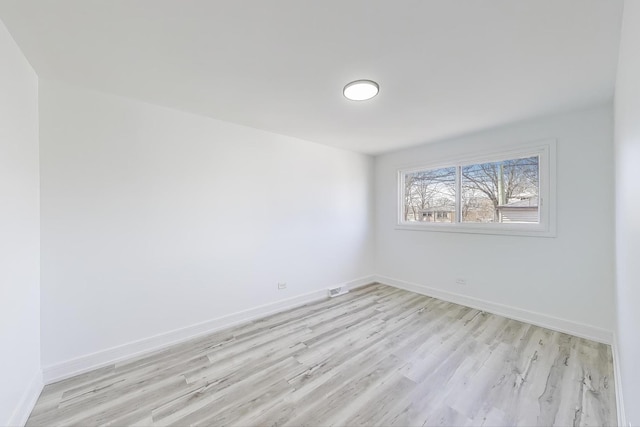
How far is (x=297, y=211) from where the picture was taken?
3457 mm

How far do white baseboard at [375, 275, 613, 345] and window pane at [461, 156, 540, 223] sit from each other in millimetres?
1062

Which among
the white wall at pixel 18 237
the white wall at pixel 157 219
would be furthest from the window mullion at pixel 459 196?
the white wall at pixel 18 237

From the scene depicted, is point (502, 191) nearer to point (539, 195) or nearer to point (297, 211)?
point (539, 195)

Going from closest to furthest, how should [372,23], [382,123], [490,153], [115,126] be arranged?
[372,23], [115,126], [382,123], [490,153]

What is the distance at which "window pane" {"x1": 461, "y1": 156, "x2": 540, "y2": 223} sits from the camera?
9.60 ft

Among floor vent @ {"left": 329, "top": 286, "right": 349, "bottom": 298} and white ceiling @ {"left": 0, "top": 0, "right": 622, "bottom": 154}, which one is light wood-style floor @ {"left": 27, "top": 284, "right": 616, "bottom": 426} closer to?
floor vent @ {"left": 329, "top": 286, "right": 349, "bottom": 298}

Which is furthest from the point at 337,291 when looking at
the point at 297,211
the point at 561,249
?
the point at 561,249

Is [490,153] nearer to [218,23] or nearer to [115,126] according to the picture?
[218,23]

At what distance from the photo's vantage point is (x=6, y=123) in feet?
4.60

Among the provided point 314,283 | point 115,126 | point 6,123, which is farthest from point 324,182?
point 6,123

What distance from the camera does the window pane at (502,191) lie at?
115 inches

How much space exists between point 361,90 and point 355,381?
2317 mm

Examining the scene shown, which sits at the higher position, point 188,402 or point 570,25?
point 570,25

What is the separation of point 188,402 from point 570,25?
329 centimetres
